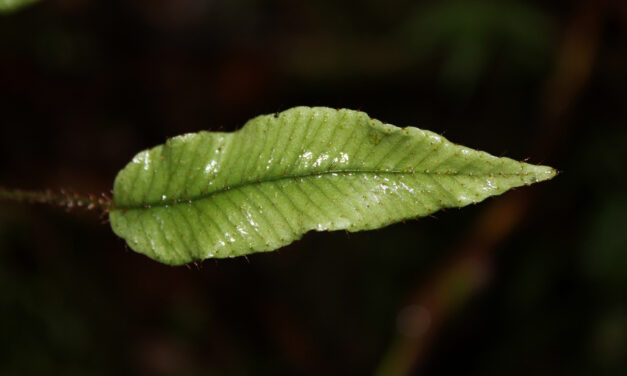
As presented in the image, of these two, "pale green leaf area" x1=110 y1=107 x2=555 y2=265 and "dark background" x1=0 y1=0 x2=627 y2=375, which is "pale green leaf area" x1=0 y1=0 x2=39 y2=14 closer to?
"pale green leaf area" x1=110 y1=107 x2=555 y2=265

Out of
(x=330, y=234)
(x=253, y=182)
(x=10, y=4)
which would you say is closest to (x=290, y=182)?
(x=253, y=182)

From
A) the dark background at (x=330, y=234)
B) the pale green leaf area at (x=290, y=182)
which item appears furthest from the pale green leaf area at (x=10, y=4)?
the dark background at (x=330, y=234)

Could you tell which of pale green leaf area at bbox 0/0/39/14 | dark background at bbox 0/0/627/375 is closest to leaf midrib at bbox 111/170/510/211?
pale green leaf area at bbox 0/0/39/14

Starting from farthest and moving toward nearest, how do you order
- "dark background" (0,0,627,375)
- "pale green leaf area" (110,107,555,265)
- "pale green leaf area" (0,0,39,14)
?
"dark background" (0,0,627,375)
"pale green leaf area" (0,0,39,14)
"pale green leaf area" (110,107,555,265)

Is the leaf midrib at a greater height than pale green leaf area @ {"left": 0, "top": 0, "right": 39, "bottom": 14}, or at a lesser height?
lesser

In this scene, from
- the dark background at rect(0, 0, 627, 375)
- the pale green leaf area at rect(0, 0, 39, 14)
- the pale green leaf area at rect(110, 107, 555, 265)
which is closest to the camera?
the pale green leaf area at rect(110, 107, 555, 265)

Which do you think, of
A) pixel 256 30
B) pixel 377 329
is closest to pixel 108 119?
pixel 256 30
